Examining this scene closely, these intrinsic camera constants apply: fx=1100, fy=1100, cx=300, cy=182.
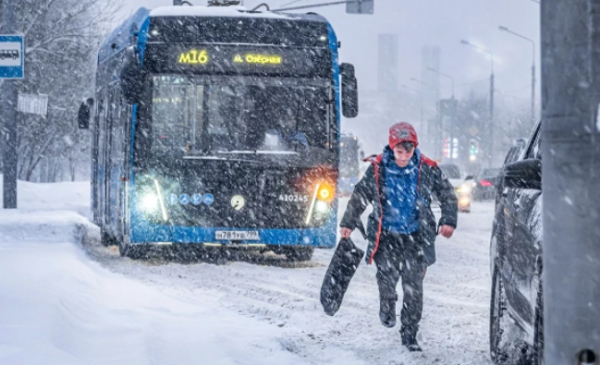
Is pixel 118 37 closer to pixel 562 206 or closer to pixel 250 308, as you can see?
pixel 250 308

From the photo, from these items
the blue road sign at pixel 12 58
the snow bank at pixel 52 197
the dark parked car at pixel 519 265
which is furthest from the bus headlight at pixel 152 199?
the snow bank at pixel 52 197

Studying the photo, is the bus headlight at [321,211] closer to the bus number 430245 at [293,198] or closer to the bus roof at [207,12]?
the bus number 430245 at [293,198]

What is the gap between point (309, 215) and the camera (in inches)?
567

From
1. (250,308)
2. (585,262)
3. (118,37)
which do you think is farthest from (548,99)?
(118,37)

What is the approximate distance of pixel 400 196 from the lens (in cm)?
795

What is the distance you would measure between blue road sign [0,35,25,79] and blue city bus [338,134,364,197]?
33.2 meters

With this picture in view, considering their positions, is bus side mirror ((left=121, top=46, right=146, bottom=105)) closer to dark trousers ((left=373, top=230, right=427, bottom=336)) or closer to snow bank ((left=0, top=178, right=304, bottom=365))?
snow bank ((left=0, top=178, right=304, bottom=365))

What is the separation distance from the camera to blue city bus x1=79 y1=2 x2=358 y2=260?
46.4 feet

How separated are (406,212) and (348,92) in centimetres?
637

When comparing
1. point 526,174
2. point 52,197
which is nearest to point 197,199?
point 526,174

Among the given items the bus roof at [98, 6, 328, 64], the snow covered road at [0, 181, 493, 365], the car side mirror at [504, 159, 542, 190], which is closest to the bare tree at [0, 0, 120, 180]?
the bus roof at [98, 6, 328, 64]

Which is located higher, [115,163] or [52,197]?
[115,163]

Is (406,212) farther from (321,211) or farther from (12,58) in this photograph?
(12,58)

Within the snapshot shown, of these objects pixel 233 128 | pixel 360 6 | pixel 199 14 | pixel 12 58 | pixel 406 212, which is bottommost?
pixel 406 212
